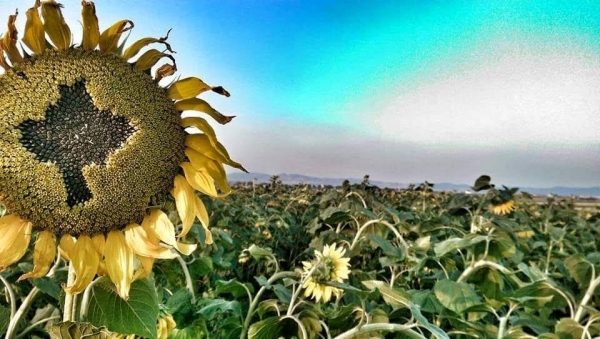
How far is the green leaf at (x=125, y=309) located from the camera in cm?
99

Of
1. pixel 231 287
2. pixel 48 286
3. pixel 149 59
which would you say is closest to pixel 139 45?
pixel 149 59

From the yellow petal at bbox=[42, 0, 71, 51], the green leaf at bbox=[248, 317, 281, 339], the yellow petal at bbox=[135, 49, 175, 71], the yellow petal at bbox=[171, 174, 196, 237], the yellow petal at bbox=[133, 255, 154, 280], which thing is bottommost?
the green leaf at bbox=[248, 317, 281, 339]

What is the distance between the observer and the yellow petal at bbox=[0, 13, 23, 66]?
958 mm

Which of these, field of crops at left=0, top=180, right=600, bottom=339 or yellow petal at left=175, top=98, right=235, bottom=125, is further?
field of crops at left=0, top=180, right=600, bottom=339

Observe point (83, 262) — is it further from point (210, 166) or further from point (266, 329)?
point (266, 329)

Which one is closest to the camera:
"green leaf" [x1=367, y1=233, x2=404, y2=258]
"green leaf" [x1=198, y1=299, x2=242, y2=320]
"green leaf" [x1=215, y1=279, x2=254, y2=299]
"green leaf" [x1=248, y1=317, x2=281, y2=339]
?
"green leaf" [x1=248, y1=317, x2=281, y2=339]

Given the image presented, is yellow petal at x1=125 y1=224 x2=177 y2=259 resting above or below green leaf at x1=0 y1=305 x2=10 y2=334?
above

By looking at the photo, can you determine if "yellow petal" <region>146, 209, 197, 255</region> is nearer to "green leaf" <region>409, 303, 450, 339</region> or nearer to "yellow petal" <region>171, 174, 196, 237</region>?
"yellow petal" <region>171, 174, 196, 237</region>

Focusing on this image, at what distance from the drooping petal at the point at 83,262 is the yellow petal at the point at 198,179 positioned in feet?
0.62

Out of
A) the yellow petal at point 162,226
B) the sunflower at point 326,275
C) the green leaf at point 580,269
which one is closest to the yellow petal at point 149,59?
the yellow petal at point 162,226

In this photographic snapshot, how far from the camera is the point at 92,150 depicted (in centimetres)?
95

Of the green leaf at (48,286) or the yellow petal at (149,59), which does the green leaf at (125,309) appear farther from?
the green leaf at (48,286)

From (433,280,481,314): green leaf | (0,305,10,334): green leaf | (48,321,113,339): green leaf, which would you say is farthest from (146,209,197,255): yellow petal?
(433,280,481,314): green leaf

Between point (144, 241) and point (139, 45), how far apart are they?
1.06 ft
